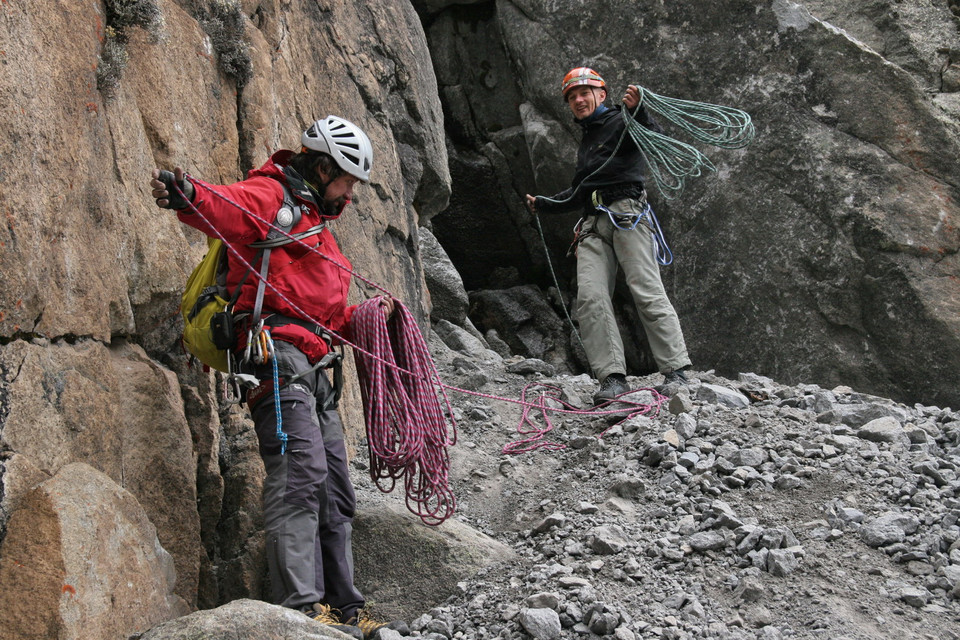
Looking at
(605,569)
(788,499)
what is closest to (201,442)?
(605,569)

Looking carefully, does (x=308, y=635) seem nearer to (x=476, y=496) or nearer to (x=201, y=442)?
(x=201, y=442)

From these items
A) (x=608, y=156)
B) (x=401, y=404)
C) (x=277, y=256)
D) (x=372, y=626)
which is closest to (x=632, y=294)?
(x=608, y=156)

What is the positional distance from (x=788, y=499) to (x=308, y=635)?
9.63 feet

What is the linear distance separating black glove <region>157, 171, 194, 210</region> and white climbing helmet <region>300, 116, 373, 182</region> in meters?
0.79

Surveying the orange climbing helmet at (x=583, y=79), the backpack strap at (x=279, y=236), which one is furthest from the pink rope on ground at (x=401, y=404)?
the orange climbing helmet at (x=583, y=79)

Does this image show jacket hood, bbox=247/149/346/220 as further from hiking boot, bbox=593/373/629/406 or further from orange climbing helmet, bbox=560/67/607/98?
orange climbing helmet, bbox=560/67/607/98

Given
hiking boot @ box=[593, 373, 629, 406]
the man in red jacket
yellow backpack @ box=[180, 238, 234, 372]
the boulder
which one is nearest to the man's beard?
the man in red jacket

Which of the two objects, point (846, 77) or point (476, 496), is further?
point (846, 77)

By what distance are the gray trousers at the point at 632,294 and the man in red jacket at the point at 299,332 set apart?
2.90m

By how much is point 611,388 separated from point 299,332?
3250 mm

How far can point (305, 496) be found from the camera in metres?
3.91

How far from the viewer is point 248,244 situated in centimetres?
411

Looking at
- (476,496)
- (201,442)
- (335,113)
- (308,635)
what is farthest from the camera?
(335,113)

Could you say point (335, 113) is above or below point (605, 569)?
above
